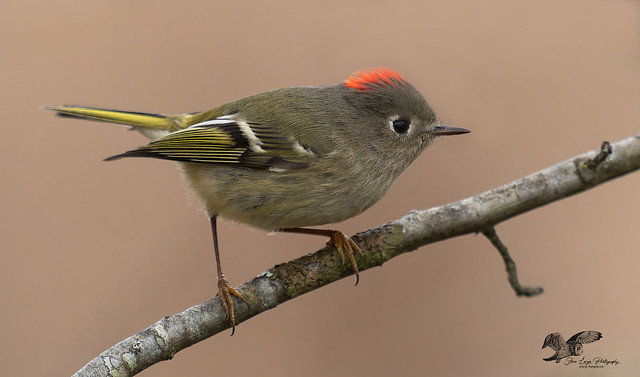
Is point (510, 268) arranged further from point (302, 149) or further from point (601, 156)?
point (302, 149)

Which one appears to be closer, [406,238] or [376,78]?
[406,238]

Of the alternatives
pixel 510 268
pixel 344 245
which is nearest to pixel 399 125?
pixel 344 245

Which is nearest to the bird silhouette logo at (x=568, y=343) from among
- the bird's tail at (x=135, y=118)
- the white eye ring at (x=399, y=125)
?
the white eye ring at (x=399, y=125)

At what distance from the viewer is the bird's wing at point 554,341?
2284mm

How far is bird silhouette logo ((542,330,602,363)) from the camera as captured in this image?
89.1 inches

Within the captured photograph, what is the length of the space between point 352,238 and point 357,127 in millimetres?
435

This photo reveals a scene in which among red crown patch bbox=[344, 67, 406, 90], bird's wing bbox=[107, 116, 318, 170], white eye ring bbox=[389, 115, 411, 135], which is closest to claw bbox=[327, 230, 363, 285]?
bird's wing bbox=[107, 116, 318, 170]

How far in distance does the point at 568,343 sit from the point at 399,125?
1038 mm

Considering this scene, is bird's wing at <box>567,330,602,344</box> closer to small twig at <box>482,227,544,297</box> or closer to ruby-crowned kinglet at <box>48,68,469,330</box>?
small twig at <box>482,227,544,297</box>

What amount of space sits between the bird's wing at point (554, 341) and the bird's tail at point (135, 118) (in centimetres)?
167

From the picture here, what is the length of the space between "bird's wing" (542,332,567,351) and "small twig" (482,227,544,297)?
0.86 feet

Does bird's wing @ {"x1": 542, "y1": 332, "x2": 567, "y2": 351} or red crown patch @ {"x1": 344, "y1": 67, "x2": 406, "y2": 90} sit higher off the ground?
red crown patch @ {"x1": 344, "y1": 67, "x2": 406, "y2": 90}

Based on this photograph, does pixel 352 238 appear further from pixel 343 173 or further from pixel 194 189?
pixel 194 189

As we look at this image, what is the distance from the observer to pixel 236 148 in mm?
2281
